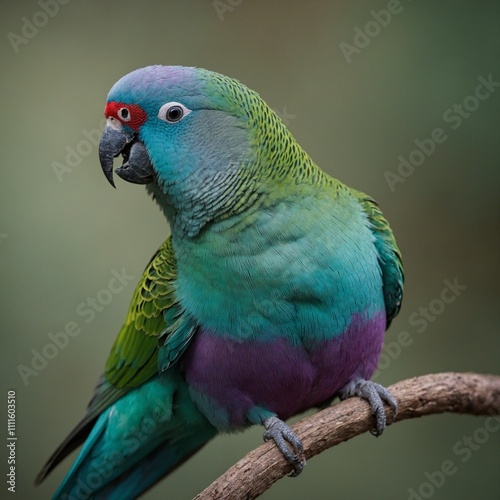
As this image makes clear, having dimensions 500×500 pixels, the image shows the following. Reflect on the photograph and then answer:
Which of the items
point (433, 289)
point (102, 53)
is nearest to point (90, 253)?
point (102, 53)

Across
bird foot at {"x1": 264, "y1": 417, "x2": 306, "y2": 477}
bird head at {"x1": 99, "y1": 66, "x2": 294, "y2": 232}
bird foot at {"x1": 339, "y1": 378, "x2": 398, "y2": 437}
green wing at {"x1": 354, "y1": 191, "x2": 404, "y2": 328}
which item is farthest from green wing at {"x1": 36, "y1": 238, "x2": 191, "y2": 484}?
green wing at {"x1": 354, "y1": 191, "x2": 404, "y2": 328}

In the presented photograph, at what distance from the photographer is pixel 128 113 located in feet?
8.71

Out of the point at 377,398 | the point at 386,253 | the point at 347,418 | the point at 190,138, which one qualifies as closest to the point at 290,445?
the point at 347,418

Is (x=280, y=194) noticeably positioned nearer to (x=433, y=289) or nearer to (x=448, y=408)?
(x=448, y=408)

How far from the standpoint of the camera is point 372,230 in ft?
9.78

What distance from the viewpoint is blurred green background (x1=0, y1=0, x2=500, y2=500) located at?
4.42 m

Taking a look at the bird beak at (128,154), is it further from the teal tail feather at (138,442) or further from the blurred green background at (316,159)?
the blurred green background at (316,159)

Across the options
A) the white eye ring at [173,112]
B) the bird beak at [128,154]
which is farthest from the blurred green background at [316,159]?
the white eye ring at [173,112]

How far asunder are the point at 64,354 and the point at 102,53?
84.5 inches

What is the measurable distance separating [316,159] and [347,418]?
2469 millimetres

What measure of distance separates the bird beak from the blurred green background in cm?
182

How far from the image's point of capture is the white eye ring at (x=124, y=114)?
2.66 m

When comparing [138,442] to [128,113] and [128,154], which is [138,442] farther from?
[128,113]

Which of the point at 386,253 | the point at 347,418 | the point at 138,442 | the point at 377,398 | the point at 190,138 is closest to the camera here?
the point at 190,138
